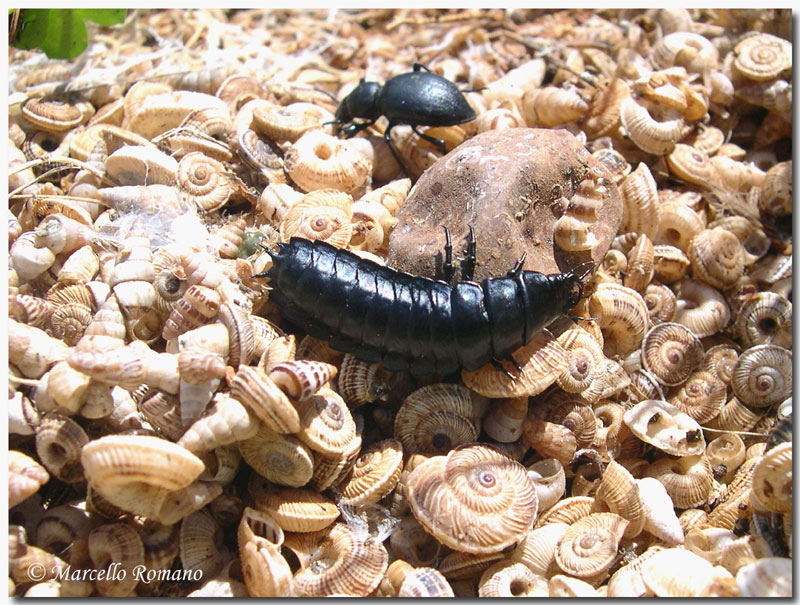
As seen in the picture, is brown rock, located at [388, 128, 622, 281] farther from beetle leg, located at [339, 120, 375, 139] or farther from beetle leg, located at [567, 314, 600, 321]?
beetle leg, located at [339, 120, 375, 139]

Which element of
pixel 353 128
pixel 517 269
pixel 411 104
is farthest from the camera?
pixel 353 128

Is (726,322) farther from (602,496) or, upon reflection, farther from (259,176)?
(259,176)

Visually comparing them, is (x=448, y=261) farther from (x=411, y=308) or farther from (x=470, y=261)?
(x=411, y=308)

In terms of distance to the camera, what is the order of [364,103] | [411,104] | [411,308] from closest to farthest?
[411,308] < [411,104] < [364,103]

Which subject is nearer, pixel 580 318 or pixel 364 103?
pixel 580 318

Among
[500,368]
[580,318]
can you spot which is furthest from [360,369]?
[580,318]

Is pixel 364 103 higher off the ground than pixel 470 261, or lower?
higher

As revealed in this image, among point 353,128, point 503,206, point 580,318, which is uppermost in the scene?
point 503,206
